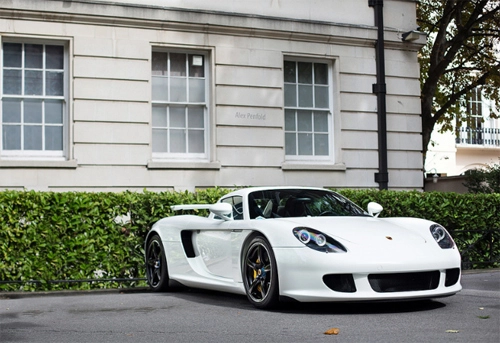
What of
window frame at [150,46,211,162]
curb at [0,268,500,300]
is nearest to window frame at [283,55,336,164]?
window frame at [150,46,211,162]

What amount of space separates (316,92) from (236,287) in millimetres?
8664

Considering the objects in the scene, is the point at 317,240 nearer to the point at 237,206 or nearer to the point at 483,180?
the point at 237,206

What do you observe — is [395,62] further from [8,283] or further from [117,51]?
[8,283]

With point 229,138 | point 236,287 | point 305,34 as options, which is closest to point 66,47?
point 229,138

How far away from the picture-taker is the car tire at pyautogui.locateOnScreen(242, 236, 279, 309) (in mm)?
7371

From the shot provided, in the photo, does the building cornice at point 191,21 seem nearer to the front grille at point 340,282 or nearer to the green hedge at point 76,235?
the green hedge at point 76,235

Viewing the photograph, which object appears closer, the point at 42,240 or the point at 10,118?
the point at 42,240

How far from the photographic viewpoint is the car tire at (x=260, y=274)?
24.2 feet

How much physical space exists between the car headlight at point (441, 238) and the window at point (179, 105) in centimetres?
757

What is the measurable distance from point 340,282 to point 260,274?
0.87m

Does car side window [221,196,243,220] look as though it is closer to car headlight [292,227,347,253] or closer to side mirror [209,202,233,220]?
side mirror [209,202,233,220]

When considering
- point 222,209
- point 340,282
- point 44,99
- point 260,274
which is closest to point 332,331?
point 340,282

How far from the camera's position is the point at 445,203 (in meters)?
13.1

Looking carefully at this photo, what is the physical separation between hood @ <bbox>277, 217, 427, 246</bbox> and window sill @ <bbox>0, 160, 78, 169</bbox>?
6995 millimetres
